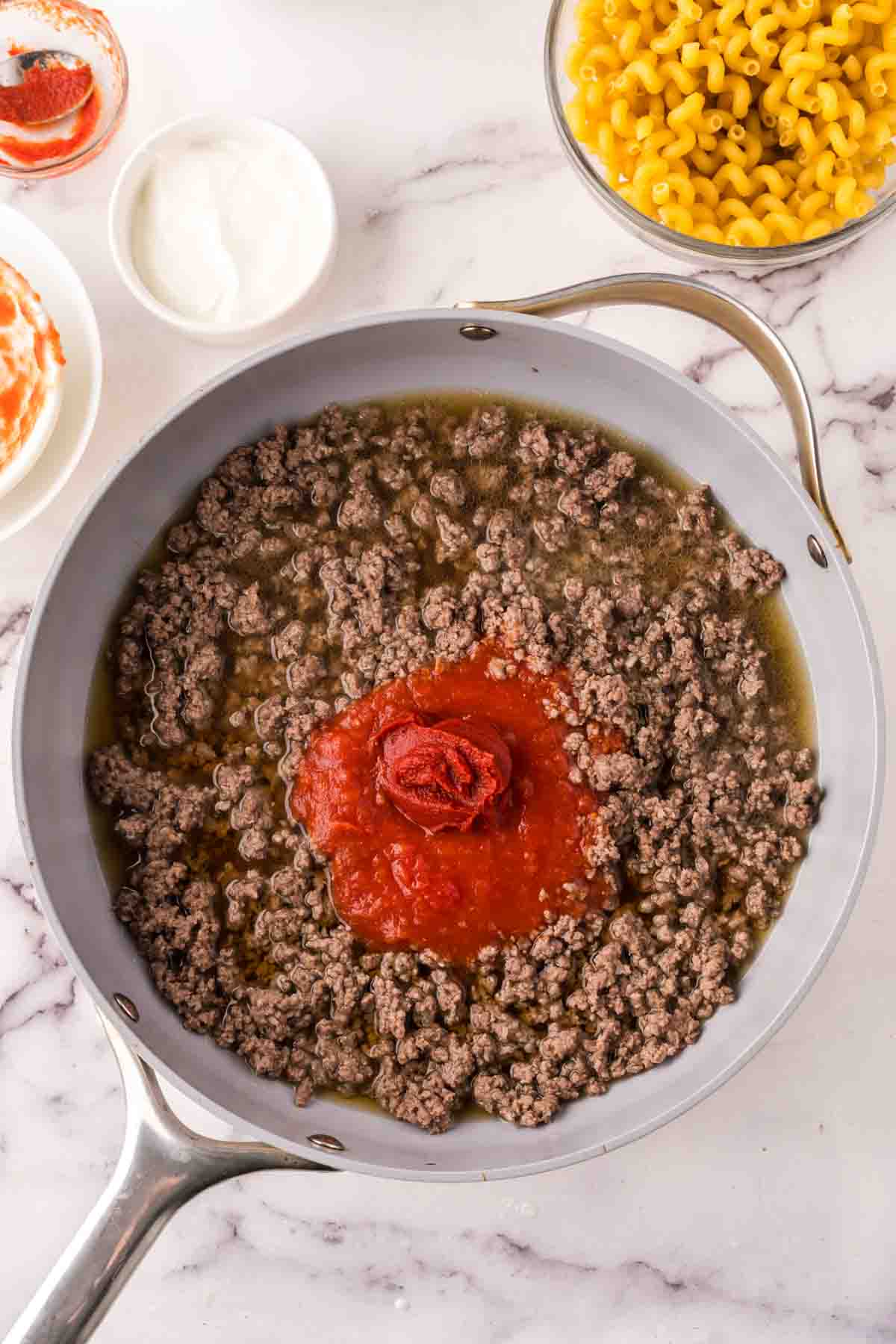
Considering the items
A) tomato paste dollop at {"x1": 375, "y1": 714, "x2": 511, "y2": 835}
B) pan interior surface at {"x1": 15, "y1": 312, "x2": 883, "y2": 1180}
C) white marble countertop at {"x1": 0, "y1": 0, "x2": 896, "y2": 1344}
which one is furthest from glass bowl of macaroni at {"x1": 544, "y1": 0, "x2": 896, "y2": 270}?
tomato paste dollop at {"x1": 375, "y1": 714, "x2": 511, "y2": 835}

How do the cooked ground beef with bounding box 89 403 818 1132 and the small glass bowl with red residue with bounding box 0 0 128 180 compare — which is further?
the small glass bowl with red residue with bounding box 0 0 128 180

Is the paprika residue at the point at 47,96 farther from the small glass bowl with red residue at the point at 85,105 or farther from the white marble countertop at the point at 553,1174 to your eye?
the white marble countertop at the point at 553,1174

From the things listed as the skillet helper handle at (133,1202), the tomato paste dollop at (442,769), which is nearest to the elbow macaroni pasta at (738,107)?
the tomato paste dollop at (442,769)

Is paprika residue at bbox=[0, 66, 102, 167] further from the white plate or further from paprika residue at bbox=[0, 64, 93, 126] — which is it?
the white plate

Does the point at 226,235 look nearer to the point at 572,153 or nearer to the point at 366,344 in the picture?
the point at 366,344

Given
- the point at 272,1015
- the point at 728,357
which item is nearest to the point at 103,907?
the point at 272,1015
